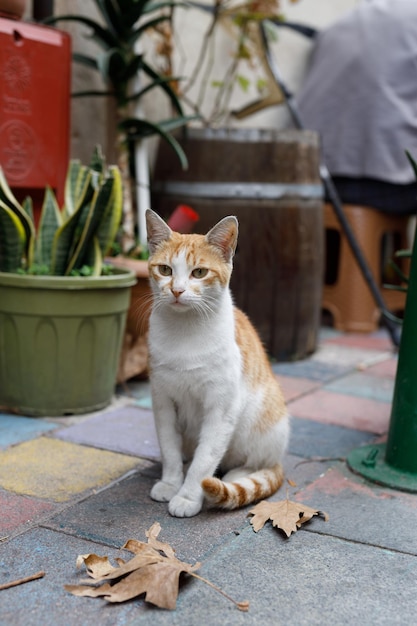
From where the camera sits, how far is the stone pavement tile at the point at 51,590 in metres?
1.56

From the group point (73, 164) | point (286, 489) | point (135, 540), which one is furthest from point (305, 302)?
point (135, 540)

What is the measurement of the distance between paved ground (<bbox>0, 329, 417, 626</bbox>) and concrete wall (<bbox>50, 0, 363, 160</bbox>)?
1.59m

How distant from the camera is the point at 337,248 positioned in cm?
523

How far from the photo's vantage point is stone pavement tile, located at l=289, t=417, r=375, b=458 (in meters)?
2.74

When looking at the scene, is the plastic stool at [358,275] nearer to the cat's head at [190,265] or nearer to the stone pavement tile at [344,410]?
the stone pavement tile at [344,410]

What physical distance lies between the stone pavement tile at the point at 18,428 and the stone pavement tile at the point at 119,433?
8cm

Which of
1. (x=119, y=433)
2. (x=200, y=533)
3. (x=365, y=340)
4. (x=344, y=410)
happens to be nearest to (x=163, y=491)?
(x=200, y=533)

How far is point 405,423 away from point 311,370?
58.3 inches

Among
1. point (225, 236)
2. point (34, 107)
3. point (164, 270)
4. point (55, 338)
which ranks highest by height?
Result: point (34, 107)

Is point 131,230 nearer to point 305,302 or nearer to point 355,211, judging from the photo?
point 305,302

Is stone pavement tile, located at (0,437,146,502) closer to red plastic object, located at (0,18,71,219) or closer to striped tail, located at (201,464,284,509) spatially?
striped tail, located at (201,464,284,509)

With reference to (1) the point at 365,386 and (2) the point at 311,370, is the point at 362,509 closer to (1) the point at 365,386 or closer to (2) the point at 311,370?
(1) the point at 365,386

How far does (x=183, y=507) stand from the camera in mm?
2102

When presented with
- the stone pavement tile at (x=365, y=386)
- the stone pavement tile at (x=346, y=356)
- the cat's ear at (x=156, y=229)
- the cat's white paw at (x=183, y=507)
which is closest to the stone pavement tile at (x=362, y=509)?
the cat's white paw at (x=183, y=507)
